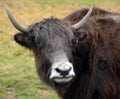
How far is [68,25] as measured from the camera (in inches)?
341

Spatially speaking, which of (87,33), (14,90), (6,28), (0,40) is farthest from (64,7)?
(87,33)

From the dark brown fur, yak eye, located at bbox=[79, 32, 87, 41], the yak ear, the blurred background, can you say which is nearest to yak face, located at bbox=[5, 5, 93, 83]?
the yak ear

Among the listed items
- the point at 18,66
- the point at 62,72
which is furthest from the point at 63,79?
the point at 18,66

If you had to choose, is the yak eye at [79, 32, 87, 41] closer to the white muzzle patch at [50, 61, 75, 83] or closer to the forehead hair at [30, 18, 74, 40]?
the forehead hair at [30, 18, 74, 40]

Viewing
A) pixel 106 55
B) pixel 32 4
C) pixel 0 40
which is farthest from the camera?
pixel 32 4

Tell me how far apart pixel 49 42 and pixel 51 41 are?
0.12 ft

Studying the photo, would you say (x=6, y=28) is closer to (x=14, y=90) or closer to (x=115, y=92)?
(x=14, y=90)

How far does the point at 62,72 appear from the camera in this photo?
7.63 meters

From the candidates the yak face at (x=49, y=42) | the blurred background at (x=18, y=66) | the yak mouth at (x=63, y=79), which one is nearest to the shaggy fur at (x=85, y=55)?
the yak face at (x=49, y=42)

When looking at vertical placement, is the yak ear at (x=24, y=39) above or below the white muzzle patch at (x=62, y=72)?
above

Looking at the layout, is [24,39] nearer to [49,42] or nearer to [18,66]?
[49,42]

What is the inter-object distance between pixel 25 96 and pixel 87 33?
2.98 m

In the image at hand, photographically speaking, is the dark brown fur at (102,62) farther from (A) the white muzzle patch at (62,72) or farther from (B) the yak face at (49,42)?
(A) the white muzzle patch at (62,72)

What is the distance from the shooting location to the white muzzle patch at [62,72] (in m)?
7.64
